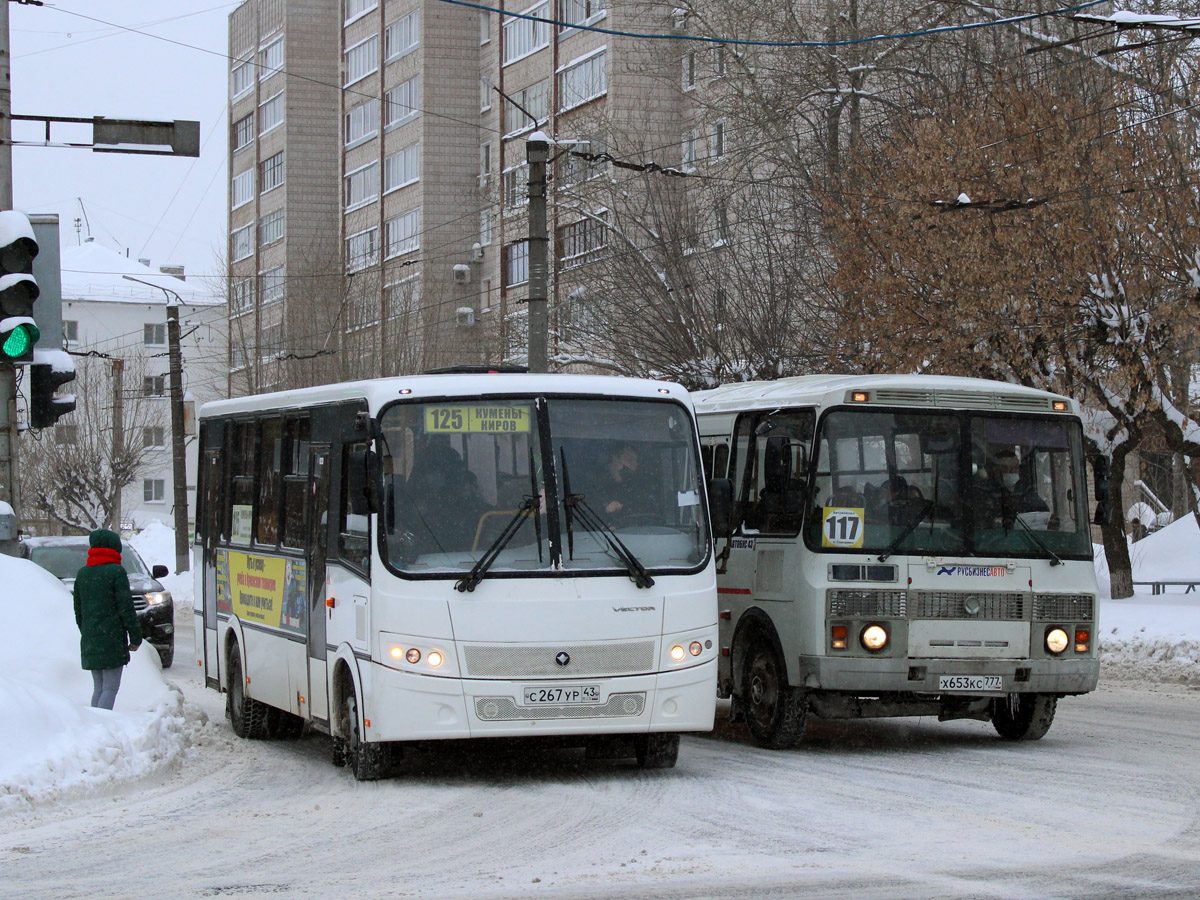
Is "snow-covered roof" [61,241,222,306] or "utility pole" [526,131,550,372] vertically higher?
"snow-covered roof" [61,241,222,306]

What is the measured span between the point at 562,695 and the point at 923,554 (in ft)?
10.5

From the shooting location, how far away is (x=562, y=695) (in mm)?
10562

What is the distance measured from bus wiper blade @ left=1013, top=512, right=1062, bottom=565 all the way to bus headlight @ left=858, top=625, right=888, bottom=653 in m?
1.34

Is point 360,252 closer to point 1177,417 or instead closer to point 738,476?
point 1177,417

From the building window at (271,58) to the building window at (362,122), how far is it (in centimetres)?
632

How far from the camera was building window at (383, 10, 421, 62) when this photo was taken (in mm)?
62844

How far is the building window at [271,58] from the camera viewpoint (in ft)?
243

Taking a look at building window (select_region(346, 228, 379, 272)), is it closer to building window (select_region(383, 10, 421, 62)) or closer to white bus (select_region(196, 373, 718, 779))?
building window (select_region(383, 10, 421, 62))

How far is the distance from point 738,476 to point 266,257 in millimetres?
64872

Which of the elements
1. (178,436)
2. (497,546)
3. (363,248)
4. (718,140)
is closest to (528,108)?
(363,248)

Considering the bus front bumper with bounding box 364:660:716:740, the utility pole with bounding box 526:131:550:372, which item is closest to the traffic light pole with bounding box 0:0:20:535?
the bus front bumper with bounding box 364:660:716:740

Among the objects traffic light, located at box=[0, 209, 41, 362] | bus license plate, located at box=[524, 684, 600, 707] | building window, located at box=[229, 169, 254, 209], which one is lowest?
bus license plate, located at box=[524, 684, 600, 707]

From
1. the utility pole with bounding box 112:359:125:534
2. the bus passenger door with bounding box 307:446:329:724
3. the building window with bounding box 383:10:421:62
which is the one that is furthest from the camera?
the building window with bounding box 383:10:421:62

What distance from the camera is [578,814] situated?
31.2 ft
